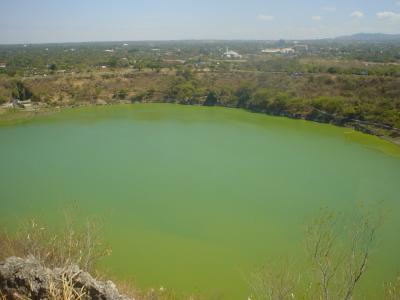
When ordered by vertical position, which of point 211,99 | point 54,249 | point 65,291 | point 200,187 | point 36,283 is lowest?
point 200,187

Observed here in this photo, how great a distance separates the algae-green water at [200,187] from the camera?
1466 centimetres

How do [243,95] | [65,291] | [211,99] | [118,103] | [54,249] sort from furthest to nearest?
[118,103]
[211,99]
[243,95]
[54,249]
[65,291]

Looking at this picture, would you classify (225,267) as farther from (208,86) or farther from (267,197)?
(208,86)

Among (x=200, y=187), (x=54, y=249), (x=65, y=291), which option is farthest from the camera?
(x=200, y=187)

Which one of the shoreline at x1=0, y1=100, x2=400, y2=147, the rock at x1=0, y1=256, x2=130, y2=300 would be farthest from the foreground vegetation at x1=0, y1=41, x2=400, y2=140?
the rock at x1=0, y1=256, x2=130, y2=300

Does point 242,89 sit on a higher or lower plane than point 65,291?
lower

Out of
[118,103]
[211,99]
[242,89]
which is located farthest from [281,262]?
[118,103]

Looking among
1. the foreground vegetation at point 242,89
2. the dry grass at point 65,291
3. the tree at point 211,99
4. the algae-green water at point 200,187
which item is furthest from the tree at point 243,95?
the dry grass at point 65,291

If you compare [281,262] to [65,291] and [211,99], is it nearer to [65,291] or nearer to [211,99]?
[65,291]

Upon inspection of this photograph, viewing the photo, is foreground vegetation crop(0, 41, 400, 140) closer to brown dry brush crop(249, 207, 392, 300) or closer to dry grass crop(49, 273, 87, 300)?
brown dry brush crop(249, 207, 392, 300)

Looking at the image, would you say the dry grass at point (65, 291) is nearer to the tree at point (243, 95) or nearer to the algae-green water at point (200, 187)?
the algae-green water at point (200, 187)

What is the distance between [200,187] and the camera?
21.8 m

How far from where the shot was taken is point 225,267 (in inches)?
564

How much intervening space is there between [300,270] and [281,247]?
219cm
